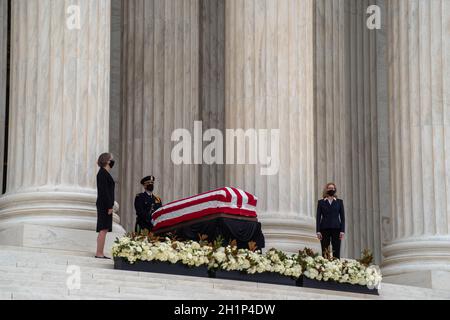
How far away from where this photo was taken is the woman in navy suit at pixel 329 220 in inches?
1736

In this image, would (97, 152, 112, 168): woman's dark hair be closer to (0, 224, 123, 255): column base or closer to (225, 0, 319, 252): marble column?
(0, 224, 123, 255): column base

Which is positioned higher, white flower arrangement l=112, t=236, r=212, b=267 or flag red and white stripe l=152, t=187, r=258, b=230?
flag red and white stripe l=152, t=187, r=258, b=230

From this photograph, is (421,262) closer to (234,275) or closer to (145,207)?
(145,207)

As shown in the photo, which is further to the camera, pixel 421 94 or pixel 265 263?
pixel 421 94

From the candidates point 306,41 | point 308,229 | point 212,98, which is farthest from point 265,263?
point 212,98

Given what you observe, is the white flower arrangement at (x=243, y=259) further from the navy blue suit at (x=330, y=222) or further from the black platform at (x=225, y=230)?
the navy blue suit at (x=330, y=222)

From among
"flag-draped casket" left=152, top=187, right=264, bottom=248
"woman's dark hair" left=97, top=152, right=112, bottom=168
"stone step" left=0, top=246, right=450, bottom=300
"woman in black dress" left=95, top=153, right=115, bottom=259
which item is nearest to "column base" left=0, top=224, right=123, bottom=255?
"stone step" left=0, top=246, right=450, bottom=300

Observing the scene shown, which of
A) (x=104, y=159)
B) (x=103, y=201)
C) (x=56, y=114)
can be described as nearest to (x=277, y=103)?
(x=104, y=159)

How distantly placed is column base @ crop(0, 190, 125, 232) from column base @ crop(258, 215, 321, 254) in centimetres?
686

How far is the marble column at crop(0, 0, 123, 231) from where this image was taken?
4000 cm

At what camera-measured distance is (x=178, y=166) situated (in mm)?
51656
